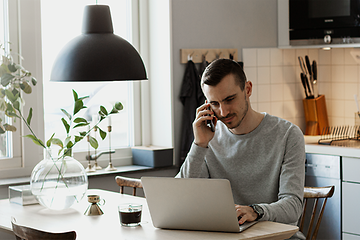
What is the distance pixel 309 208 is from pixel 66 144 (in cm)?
193

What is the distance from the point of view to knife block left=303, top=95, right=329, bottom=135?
3930 mm

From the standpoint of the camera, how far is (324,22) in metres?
3.64

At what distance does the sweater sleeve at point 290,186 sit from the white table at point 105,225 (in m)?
0.06

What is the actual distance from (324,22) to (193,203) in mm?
2393

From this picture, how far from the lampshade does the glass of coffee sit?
0.51m

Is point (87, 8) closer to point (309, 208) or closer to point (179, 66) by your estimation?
point (179, 66)

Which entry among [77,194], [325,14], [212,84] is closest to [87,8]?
[212,84]

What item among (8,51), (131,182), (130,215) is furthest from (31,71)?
(130,215)

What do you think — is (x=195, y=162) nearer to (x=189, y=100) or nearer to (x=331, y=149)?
(x=189, y=100)

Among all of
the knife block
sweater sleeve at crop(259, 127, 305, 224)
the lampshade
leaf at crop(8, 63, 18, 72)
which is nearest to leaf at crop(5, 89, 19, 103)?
leaf at crop(8, 63, 18, 72)

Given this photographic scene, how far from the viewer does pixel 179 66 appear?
350 cm

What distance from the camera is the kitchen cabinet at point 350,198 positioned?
3.17 metres

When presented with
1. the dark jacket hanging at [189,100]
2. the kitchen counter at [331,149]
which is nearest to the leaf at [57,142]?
the dark jacket hanging at [189,100]

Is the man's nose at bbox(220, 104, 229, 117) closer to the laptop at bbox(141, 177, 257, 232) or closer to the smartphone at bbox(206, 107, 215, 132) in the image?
the smartphone at bbox(206, 107, 215, 132)
